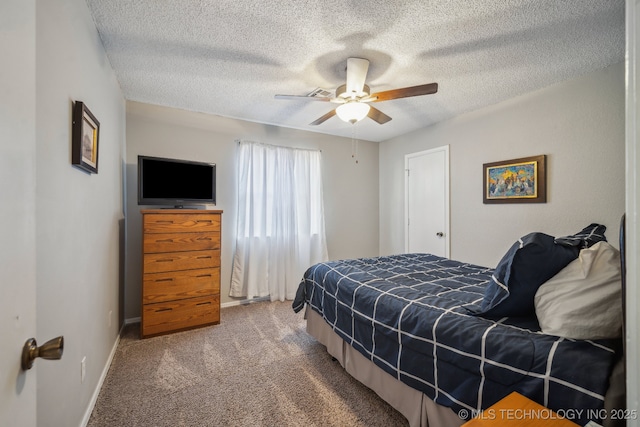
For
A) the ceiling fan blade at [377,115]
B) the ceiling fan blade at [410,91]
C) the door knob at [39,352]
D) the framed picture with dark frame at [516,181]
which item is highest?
the ceiling fan blade at [410,91]

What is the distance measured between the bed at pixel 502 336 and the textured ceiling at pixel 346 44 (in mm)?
1436

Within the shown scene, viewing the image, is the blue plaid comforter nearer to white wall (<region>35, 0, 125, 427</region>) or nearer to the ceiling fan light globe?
the ceiling fan light globe

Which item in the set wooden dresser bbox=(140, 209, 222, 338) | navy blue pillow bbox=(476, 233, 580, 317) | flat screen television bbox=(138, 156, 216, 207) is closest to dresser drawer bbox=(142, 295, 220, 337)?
wooden dresser bbox=(140, 209, 222, 338)

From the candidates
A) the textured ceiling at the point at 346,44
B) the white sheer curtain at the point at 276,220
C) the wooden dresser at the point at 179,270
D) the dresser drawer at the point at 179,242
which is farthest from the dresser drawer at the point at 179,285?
the textured ceiling at the point at 346,44

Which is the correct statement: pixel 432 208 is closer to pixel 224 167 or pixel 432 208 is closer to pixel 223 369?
pixel 224 167

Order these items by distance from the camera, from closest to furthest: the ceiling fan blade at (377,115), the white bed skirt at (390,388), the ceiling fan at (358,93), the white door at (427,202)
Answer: the white bed skirt at (390,388) < the ceiling fan at (358,93) < the ceiling fan blade at (377,115) < the white door at (427,202)

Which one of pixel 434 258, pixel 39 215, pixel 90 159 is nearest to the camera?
pixel 39 215

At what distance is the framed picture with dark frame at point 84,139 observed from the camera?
140 cm

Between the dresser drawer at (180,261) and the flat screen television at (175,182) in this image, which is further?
the flat screen television at (175,182)

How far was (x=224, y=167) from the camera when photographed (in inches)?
139

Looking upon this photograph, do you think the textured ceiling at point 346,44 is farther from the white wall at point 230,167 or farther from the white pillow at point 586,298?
the white pillow at point 586,298

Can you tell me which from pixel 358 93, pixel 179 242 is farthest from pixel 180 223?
pixel 358 93

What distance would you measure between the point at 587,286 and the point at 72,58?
265 centimetres

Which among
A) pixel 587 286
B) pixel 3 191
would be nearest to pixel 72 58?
pixel 3 191
